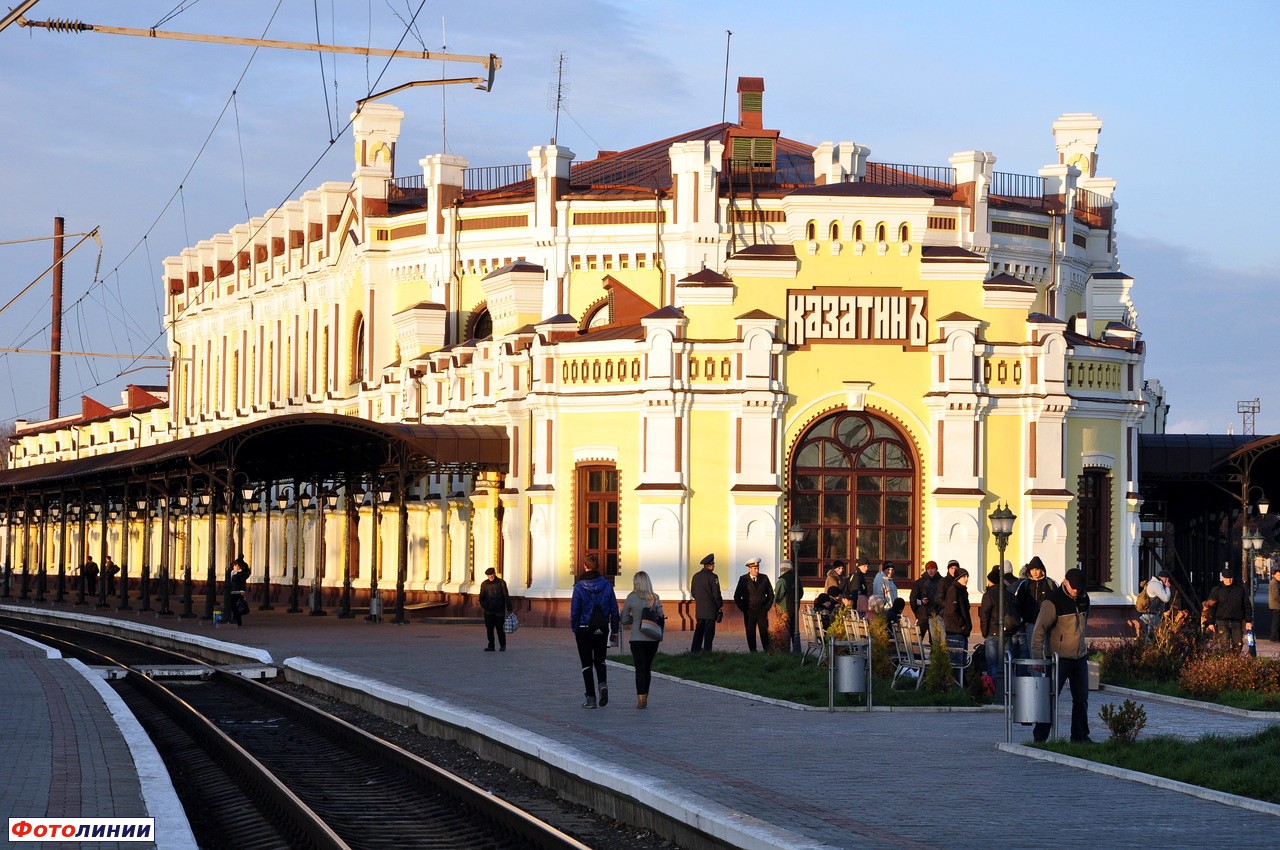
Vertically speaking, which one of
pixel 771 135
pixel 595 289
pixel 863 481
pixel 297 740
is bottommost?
pixel 297 740

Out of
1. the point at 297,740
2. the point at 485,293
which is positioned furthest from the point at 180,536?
the point at 297,740

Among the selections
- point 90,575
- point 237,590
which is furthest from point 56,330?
point 237,590

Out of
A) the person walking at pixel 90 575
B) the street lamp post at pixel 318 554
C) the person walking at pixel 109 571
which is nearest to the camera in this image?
the street lamp post at pixel 318 554

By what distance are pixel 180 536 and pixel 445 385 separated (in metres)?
31.2

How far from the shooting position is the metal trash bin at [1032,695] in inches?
619

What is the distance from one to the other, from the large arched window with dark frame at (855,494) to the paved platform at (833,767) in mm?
11424

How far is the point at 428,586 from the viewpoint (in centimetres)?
4447

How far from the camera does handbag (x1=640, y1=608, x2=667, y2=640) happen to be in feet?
64.6

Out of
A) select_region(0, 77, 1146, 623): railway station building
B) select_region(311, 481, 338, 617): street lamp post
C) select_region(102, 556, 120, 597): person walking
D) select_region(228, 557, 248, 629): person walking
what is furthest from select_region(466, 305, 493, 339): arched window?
select_region(102, 556, 120, 597): person walking

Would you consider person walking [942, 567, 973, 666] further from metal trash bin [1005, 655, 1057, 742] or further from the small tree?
metal trash bin [1005, 655, 1057, 742]

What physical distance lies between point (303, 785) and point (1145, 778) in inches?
261

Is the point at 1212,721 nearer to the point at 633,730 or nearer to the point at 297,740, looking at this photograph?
the point at 633,730

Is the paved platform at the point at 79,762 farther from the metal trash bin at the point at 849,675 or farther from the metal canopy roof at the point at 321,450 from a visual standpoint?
the metal canopy roof at the point at 321,450

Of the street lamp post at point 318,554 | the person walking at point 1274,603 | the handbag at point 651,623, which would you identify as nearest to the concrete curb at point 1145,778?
the handbag at point 651,623
